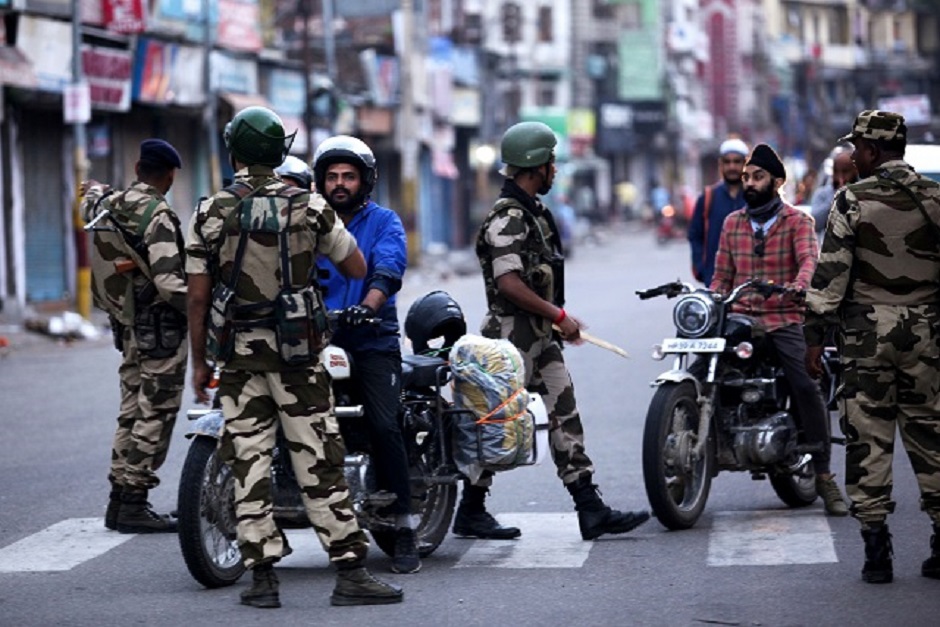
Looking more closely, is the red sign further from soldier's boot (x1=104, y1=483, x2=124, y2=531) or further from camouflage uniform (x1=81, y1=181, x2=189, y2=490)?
soldier's boot (x1=104, y1=483, x2=124, y2=531)

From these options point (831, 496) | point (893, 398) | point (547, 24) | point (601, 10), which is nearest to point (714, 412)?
point (831, 496)

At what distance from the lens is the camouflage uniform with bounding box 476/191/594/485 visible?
9398mm

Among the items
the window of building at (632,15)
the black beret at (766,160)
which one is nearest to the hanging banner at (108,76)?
the black beret at (766,160)

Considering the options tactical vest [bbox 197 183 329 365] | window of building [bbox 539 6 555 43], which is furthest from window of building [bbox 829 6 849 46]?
tactical vest [bbox 197 183 329 365]

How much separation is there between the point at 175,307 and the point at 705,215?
5004 millimetres

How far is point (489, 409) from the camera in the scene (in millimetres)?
9031

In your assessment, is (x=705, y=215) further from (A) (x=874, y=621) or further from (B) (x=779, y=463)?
(A) (x=874, y=621)

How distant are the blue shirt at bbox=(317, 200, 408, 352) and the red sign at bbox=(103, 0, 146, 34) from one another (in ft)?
77.3

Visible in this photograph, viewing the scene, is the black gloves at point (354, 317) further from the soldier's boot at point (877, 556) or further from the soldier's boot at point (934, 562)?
the soldier's boot at point (934, 562)

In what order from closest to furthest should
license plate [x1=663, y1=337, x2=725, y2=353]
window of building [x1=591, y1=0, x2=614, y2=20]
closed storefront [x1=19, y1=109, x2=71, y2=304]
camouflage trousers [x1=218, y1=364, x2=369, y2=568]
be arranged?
camouflage trousers [x1=218, y1=364, x2=369, y2=568] → license plate [x1=663, y1=337, x2=725, y2=353] → closed storefront [x1=19, y1=109, x2=71, y2=304] → window of building [x1=591, y1=0, x2=614, y2=20]

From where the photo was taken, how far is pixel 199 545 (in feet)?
26.7

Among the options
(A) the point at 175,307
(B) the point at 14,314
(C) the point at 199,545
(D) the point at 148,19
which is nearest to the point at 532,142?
(A) the point at 175,307

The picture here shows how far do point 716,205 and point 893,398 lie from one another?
18.1 ft

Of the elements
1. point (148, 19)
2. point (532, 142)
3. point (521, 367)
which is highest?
point (148, 19)
